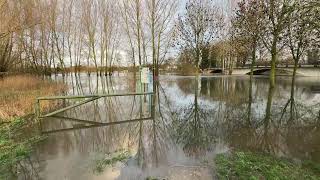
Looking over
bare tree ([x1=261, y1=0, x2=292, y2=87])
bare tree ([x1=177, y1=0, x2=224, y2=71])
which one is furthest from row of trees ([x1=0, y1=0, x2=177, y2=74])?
bare tree ([x1=261, y1=0, x2=292, y2=87])

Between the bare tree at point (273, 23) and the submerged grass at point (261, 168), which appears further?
the bare tree at point (273, 23)

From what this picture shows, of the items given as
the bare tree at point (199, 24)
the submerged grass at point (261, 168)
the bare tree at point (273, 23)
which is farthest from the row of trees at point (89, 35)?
the submerged grass at point (261, 168)

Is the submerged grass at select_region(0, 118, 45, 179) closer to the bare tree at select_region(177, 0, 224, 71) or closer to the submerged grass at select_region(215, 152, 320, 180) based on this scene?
the submerged grass at select_region(215, 152, 320, 180)

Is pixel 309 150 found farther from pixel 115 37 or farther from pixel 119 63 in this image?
pixel 119 63

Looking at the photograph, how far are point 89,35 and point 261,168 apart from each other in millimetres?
36461

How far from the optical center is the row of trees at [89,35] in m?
29.4

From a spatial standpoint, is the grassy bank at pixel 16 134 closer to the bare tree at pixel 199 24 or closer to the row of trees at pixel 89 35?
the row of trees at pixel 89 35

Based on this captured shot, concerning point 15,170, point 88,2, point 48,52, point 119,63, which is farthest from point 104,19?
point 15,170

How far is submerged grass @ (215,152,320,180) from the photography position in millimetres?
4350

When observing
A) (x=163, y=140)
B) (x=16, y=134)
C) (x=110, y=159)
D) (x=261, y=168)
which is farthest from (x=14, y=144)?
(x=261, y=168)

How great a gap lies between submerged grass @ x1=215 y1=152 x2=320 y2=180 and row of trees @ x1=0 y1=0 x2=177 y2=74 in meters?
22.9

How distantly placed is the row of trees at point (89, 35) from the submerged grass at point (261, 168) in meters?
22.9

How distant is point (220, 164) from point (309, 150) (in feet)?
8.11

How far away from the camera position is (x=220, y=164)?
496 centimetres
